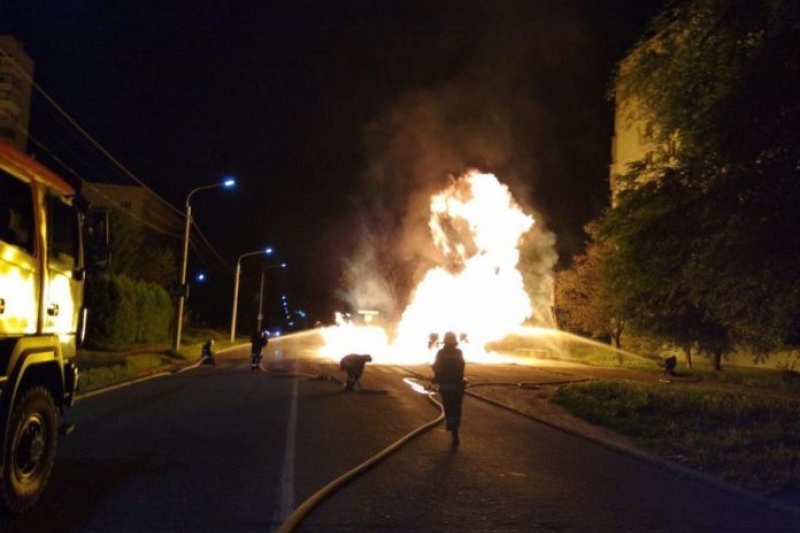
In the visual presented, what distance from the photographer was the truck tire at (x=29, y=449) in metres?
6.22

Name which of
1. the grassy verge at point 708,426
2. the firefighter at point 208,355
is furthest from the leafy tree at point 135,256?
the grassy verge at point 708,426

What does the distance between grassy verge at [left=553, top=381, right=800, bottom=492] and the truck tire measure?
7407mm

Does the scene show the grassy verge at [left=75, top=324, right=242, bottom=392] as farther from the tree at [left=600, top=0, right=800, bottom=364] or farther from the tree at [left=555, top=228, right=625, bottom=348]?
the tree at [left=555, top=228, right=625, bottom=348]

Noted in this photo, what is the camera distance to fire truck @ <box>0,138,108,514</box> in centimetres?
607

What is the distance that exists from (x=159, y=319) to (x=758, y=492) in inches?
1519

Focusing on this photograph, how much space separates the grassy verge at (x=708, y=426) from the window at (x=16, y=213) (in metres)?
7.93

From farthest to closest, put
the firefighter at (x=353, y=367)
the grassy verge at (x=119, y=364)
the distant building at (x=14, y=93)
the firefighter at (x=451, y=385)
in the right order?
the distant building at (x=14, y=93)
the grassy verge at (x=119, y=364)
the firefighter at (x=353, y=367)
the firefighter at (x=451, y=385)

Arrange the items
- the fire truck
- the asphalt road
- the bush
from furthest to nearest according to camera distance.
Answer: the bush → the asphalt road → the fire truck

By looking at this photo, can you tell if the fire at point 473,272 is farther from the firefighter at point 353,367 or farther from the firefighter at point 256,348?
the firefighter at point 353,367

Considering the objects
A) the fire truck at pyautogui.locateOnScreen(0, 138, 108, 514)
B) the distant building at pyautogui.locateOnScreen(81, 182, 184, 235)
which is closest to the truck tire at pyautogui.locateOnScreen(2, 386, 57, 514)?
the fire truck at pyautogui.locateOnScreen(0, 138, 108, 514)

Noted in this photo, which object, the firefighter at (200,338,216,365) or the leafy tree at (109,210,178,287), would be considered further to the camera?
the leafy tree at (109,210,178,287)

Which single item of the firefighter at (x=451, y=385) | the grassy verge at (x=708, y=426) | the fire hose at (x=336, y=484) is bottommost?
the fire hose at (x=336, y=484)

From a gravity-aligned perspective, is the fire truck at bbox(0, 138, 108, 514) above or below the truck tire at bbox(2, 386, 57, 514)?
above

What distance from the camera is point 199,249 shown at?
78.5 meters
